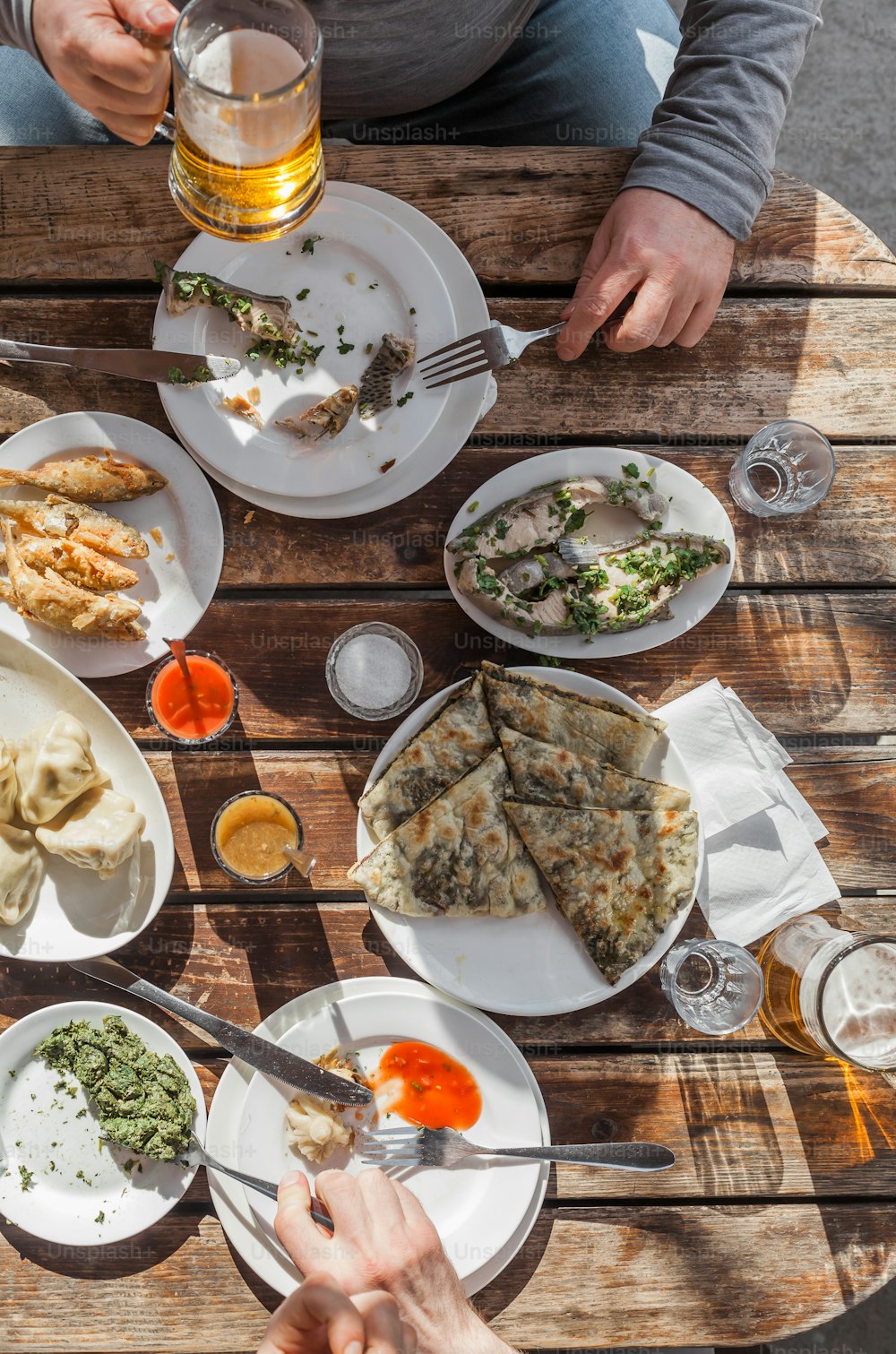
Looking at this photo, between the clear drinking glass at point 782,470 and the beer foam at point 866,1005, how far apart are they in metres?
1.04

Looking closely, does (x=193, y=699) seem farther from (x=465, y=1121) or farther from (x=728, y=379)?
(x=728, y=379)

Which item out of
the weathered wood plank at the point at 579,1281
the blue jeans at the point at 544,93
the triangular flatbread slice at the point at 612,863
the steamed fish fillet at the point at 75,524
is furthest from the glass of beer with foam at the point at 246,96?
the weathered wood plank at the point at 579,1281

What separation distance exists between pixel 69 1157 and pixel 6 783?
844 mm

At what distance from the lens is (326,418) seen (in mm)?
2156

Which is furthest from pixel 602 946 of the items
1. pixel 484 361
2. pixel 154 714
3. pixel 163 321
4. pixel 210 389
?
pixel 163 321

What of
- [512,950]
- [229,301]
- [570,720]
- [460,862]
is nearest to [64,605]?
[229,301]

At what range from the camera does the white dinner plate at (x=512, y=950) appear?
2117 mm

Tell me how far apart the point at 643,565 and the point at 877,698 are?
27.1 inches

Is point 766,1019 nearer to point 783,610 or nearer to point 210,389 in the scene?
point 783,610

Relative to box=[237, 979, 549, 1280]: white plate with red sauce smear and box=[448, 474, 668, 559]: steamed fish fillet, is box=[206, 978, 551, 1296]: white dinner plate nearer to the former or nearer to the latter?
box=[237, 979, 549, 1280]: white plate with red sauce smear

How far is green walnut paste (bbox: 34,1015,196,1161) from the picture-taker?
6.77 ft

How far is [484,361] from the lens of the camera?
2195 millimetres

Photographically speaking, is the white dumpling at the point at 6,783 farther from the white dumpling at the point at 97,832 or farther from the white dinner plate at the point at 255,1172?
the white dinner plate at the point at 255,1172

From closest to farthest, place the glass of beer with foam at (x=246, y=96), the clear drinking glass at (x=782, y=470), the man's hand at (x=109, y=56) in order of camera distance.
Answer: the glass of beer with foam at (x=246, y=96) → the man's hand at (x=109, y=56) → the clear drinking glass at (x=782, y=470)
